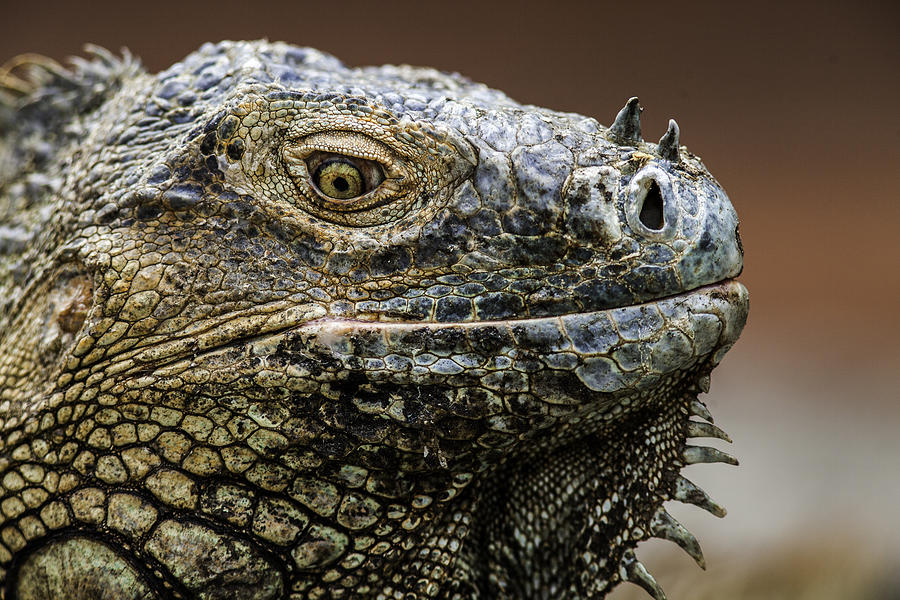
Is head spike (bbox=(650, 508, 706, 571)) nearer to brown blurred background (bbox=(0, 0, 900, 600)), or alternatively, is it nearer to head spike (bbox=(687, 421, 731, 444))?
head spike (bbox=(687, 421, 731, 444))

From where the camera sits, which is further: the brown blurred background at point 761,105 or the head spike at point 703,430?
the brown blurred background at point 761,105

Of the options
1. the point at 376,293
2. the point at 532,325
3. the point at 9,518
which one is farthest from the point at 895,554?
the point at 9,518

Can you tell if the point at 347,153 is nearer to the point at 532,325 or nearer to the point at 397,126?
the point at 397,126

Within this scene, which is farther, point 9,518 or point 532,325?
point 9,518

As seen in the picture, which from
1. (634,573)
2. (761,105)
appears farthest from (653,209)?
(761,105)

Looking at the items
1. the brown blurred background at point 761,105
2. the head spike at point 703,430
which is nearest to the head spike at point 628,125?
the head spike at point 703,430

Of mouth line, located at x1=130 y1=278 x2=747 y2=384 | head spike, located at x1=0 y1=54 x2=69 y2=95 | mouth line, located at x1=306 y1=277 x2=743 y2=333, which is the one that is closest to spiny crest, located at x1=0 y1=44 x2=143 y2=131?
head spike, located at x1=0 y1=54 x2=69 y2=95

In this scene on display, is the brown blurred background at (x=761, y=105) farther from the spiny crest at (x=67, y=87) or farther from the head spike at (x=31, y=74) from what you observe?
the spiny crest at (x=67, y=87)
